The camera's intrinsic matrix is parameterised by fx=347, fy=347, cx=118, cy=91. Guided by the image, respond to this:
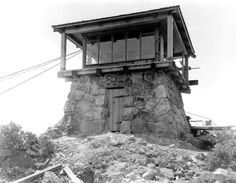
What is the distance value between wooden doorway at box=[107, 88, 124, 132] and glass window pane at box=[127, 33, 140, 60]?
2462 millimetres

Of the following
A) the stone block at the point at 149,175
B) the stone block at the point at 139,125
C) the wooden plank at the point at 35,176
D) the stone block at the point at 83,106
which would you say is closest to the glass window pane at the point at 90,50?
the stone block at the point at 83,106

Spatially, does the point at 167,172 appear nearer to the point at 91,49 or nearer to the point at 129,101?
the point at 129,101

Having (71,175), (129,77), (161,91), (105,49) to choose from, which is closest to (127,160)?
(71,175)

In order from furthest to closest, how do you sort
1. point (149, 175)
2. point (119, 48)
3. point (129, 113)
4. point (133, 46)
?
point (119, 48)
point (133, 46)
point (129, 113)
point (149, 175)

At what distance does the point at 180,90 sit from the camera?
20016mm

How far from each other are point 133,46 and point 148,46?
82cm

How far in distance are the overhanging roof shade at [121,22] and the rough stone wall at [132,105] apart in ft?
7.72

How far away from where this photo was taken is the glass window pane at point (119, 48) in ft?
57.7

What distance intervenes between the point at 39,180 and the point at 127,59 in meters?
9.27

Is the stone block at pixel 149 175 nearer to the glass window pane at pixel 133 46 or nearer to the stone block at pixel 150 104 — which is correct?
the stone block at pixel 150 104

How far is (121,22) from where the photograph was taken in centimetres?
1648

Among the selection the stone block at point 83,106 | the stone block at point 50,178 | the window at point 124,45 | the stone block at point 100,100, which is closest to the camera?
the stone block at point 50,178

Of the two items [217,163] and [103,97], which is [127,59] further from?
[217,163]

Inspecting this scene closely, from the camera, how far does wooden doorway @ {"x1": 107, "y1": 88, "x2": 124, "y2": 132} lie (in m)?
16.3
